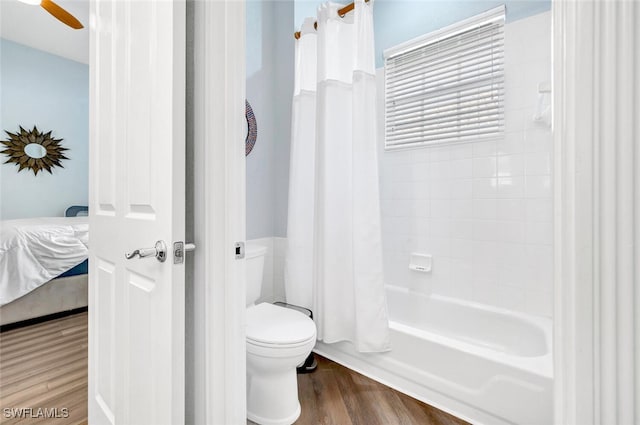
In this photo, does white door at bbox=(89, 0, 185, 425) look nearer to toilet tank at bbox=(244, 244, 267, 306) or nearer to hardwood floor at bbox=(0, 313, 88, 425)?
hardwood floor at bbox=(0, 313, 88, 425)

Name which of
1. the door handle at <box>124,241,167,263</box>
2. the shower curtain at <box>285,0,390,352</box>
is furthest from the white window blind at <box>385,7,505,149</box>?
the door handle at <box>124,241,167,263</box>

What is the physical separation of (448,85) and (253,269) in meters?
1.64

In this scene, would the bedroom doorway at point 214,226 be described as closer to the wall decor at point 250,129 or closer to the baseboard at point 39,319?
the wall decor at point 250,129

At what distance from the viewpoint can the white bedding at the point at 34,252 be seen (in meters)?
2.39

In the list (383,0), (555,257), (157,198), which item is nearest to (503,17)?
(383,0)

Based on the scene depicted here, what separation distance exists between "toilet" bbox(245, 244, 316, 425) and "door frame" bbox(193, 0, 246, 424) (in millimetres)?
379

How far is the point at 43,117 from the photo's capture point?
3738 mm

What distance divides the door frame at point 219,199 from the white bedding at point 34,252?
234 cm

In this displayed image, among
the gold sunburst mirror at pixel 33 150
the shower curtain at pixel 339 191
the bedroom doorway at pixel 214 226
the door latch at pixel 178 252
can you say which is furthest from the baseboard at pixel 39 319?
the door latch at pixel 178 252

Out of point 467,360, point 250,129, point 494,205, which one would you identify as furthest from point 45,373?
point 494,205

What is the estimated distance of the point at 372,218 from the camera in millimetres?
1761

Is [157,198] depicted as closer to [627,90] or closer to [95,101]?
[95,101]

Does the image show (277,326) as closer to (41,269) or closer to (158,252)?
(158,252)

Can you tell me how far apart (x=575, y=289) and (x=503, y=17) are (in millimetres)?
→ 1938
